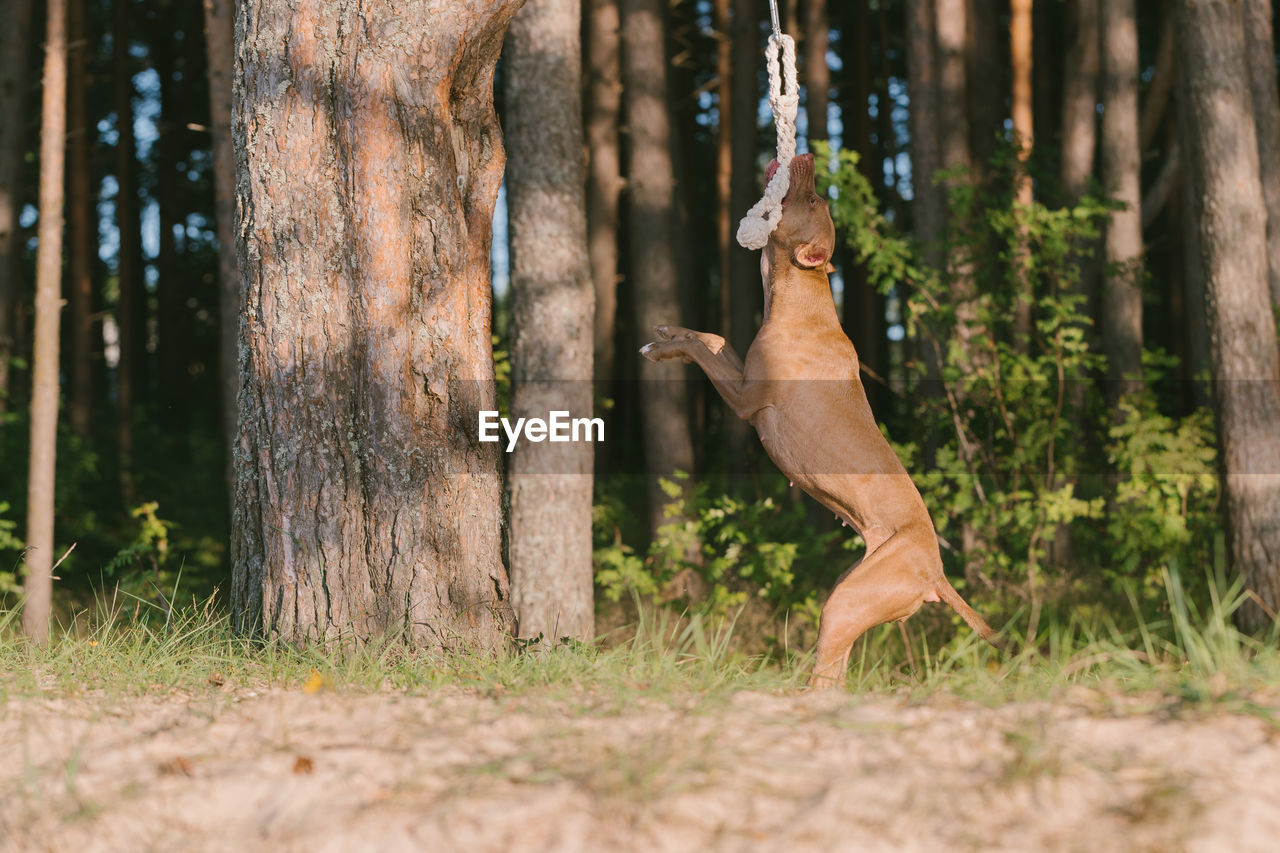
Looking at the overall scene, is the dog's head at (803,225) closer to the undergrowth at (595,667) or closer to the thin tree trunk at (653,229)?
the undergrowth at (595,667)

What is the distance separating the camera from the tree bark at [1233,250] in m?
7.66

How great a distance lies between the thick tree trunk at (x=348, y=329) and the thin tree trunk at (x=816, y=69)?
998 centimetres

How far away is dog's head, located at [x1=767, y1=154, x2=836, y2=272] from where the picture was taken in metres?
4.31

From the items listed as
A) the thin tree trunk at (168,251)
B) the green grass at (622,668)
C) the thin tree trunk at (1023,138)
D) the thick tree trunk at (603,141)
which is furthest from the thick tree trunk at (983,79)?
the thin tree trunk at (168,251)

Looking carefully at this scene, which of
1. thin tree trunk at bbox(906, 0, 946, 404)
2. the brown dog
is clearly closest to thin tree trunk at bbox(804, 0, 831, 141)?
thin tree trunk at bbox(906, 0, 946, 404)

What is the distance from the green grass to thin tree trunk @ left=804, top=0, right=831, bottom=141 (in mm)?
10798

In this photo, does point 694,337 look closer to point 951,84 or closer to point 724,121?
point 951,84

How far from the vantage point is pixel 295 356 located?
4.50 metres

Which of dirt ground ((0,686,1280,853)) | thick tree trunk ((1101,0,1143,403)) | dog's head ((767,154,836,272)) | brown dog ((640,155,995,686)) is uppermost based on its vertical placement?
thick tree trunk ((1101,0,1143,403))

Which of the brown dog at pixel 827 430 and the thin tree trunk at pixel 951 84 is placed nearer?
the brown dog at pixel 827 430

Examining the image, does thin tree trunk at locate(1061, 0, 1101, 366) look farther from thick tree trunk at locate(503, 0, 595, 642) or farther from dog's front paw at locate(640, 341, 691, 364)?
dog's front paw at locate(640, 341, 691, 364)

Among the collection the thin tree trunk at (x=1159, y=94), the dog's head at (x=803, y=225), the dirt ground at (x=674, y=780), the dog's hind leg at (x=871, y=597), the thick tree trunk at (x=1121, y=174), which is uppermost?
the thin tree trunk at (x=1159, y=94)

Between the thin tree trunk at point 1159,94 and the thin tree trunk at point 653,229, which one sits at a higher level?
the thin tree trunk at point 1159,94

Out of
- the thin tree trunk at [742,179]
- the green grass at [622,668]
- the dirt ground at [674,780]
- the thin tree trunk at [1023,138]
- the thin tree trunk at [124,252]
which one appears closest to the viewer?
the dirt ground at [674,780]
